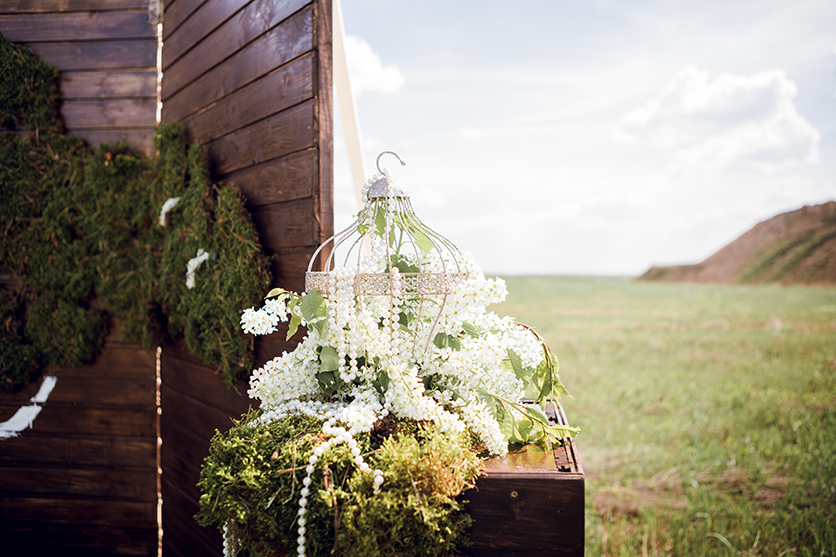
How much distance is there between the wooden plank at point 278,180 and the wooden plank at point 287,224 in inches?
1.1

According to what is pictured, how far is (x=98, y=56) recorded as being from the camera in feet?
8.48

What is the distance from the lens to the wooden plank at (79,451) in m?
2.59

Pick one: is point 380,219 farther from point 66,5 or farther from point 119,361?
point 66,5

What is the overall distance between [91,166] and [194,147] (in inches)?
27.9

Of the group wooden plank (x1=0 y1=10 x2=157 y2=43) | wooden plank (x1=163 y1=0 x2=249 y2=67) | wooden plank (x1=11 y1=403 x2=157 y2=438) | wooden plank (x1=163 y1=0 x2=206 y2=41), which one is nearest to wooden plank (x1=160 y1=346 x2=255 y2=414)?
wooden plank (x1=11 y1=403 x2=157 y2=438)

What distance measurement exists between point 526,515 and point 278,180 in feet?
4.36

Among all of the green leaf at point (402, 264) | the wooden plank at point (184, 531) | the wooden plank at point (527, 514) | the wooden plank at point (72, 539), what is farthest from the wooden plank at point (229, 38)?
the wooden plank at point (72, 539)

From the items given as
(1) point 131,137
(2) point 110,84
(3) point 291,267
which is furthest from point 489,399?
(2) point 110,84

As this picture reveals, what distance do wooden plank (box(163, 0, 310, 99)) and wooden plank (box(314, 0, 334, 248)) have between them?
0.25ft

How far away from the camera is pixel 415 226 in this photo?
122cm

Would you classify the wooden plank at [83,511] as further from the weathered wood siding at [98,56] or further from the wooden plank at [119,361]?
the weathered wood siding at [98,56]

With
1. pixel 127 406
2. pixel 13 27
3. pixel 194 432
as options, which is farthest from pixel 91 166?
pixel 194 432

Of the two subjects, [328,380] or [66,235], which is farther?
[66,235]

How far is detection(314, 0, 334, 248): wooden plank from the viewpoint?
1618 mm
